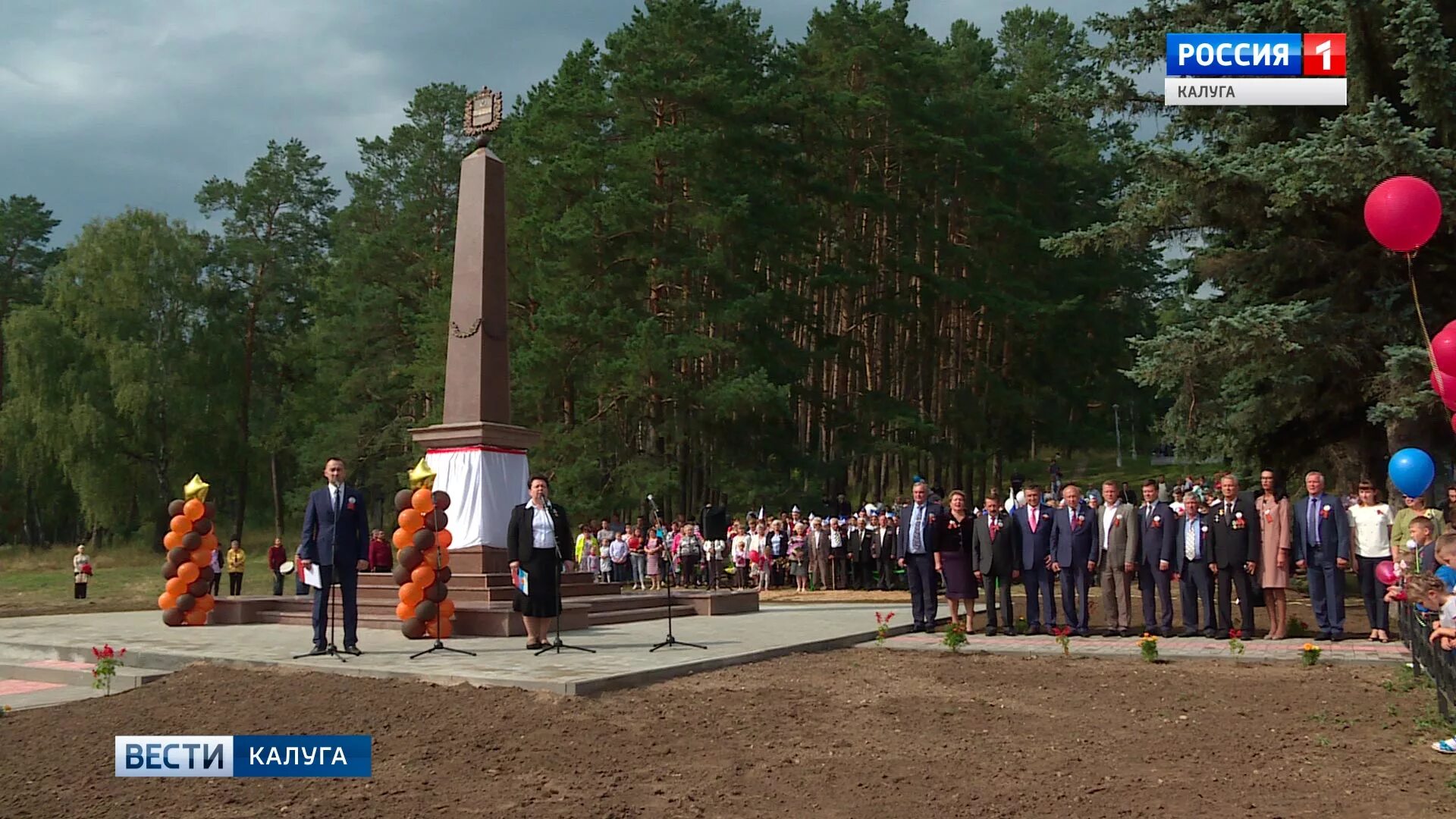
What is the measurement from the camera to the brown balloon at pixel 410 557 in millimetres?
10633

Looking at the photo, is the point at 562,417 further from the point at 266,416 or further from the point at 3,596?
the point at 266,416

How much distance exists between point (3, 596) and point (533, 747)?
23565mm

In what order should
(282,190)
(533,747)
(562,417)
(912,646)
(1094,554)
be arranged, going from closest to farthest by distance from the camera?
1. (533,747)
2. (912,646)
3. (1094,554)
4. (562,417)
5. (282,190)

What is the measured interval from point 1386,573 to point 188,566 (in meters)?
12.1

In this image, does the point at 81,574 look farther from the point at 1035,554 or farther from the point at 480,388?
the point at 1035,554

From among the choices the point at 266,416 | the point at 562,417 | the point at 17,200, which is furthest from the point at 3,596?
the point at 17,200

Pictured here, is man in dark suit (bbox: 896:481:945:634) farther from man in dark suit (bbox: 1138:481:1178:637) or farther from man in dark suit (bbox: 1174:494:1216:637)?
man in dark suit (bbox: 1174:494:1216:637)

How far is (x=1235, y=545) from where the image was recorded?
10797 millimetres

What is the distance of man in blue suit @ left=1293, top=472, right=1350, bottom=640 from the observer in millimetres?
10452

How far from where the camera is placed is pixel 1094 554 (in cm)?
1166

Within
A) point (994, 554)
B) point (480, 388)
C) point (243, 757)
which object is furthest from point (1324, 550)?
point (480, 388)

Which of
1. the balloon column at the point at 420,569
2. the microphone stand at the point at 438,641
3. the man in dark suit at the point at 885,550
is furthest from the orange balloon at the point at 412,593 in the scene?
the man in dark suit at the point at 885,550

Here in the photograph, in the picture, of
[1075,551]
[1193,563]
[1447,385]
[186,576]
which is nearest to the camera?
[1447,385]

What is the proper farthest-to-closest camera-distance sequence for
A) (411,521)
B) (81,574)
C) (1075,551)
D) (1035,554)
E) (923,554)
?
(81,574)
(923,554)
(1035,554)
(1075,551)
(411,521)
